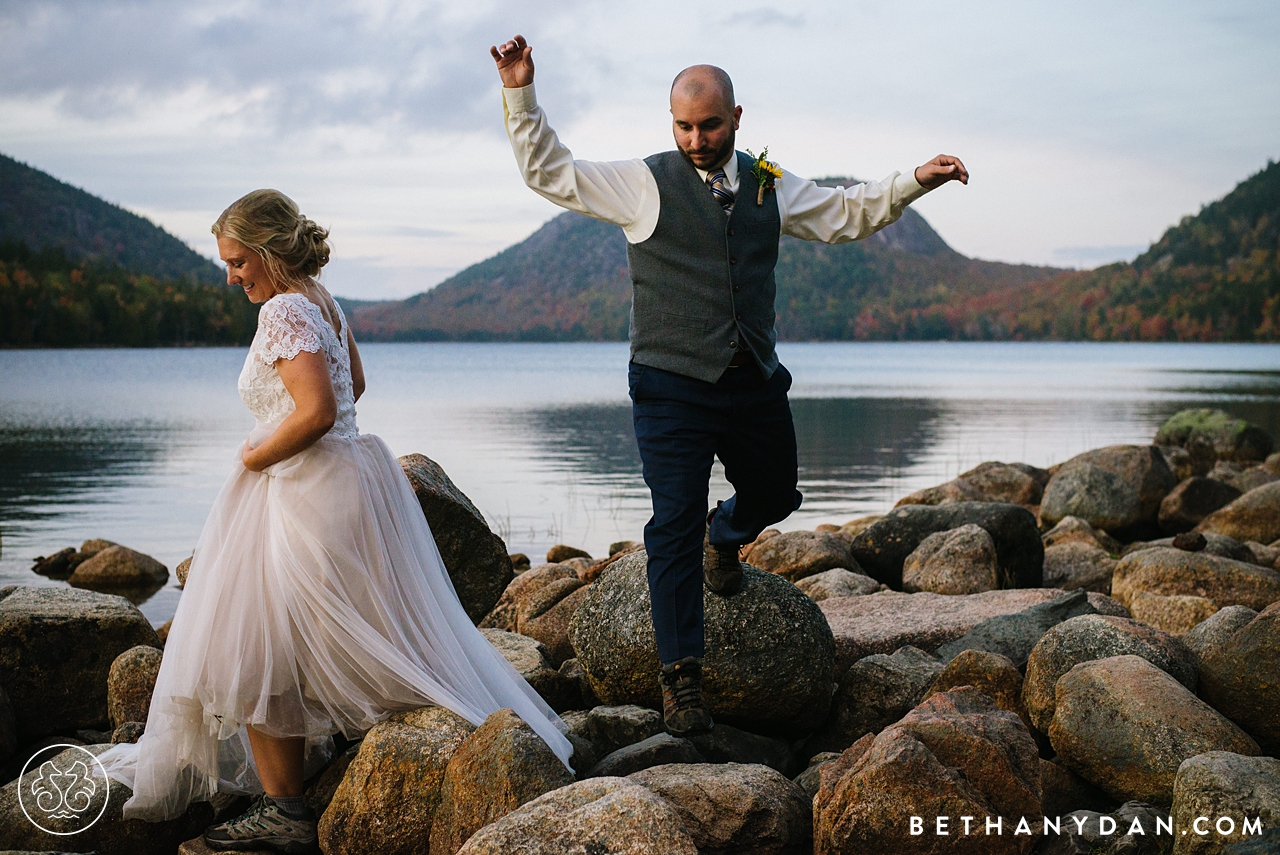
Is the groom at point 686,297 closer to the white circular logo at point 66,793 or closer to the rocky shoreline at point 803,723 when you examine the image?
the rocky shoreline at point 803,723

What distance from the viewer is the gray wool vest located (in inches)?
177

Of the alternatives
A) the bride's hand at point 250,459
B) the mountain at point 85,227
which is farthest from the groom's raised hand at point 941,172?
the mountain at point 85,227

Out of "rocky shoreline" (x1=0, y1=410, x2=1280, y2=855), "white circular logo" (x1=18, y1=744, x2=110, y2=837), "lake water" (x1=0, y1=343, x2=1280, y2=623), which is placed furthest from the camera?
"lake water" (x1=0, y1=343, x2=1280, y2=623)

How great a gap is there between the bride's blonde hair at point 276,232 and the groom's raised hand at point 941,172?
2479mm

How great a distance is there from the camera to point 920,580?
28.3 feet

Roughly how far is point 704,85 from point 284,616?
101 inches

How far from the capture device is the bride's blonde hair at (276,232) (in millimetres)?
3988

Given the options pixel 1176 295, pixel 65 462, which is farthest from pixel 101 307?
pixel 1176 295

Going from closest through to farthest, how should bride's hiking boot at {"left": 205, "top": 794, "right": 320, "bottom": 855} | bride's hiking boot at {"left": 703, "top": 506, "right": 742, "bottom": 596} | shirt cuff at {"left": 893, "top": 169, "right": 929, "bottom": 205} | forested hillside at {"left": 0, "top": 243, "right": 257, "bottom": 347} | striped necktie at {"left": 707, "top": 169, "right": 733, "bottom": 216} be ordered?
bride's hiking boot at {"left": 205, "top": 794, "right": 320, "bottom": 855} < striped necktie at {"left": 707, "top": 169, "right": 733, "bottom": 216} < shirt cuff at {"left": 893, "top": 169, "right": 929, "bottom": 205} < bride's hiking boot at {"left": 703, "top": 506, "right": 742, "bottom": 596} < forested hillside at {"left": 0, "top": 243, "right": 257, "bottom": 347}

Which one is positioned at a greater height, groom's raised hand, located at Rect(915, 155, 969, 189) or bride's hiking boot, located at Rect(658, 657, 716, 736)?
groom's raised hand, located at Rect(915, 155, 969, 189)

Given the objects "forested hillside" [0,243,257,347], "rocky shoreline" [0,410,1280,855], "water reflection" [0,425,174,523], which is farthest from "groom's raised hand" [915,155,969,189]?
"forested hillside" [0,243,257,347]

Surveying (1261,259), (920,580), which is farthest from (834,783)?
(1261,259)

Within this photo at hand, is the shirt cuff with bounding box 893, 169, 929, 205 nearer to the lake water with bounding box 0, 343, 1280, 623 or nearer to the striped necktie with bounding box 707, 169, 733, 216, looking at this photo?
the striped necktie with bounding box 707, 169, 733, 216

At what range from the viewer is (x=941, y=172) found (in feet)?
15.4
